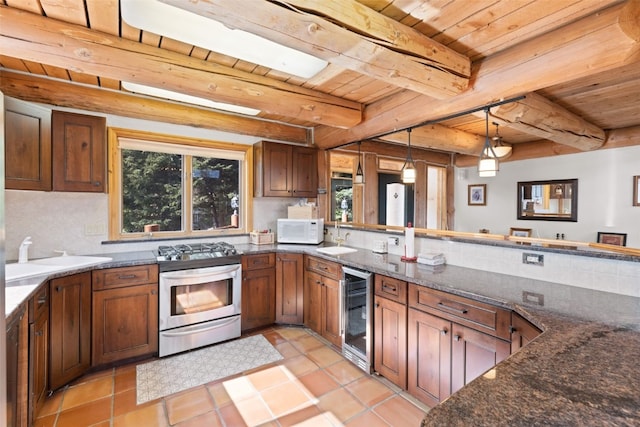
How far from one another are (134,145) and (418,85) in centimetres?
293

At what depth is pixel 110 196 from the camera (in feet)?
9.75

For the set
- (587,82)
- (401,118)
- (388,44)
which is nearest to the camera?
(388,44)

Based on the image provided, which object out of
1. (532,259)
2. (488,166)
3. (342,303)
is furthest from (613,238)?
(342,303)

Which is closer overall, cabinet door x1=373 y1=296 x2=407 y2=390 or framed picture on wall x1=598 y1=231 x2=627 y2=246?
cabinet door x1=373 y1=296 x2=407 y2=390

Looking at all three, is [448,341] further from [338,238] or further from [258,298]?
[258,298]

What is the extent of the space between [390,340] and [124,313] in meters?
2.31

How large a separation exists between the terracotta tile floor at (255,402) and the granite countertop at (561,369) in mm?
989

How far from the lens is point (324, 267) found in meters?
3.01

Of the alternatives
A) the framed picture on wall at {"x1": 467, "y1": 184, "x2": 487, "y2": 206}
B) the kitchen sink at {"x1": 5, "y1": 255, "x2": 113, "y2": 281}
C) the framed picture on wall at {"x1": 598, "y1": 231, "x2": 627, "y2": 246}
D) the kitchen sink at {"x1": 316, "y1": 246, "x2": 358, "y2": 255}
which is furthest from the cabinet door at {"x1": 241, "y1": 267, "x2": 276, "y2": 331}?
the framed picture on wall at {"x1": 598, "y1": 231, "x2": 627, "y2": 246}

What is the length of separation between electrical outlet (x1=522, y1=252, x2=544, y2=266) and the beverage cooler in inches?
43.9

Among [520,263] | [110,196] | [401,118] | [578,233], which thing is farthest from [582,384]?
[578,233]

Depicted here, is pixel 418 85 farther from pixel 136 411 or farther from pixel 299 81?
pixel 136 411

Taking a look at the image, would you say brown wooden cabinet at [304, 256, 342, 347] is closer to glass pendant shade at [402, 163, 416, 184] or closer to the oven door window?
the oven door window

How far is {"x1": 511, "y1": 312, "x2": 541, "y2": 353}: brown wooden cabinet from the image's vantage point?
143 cm
